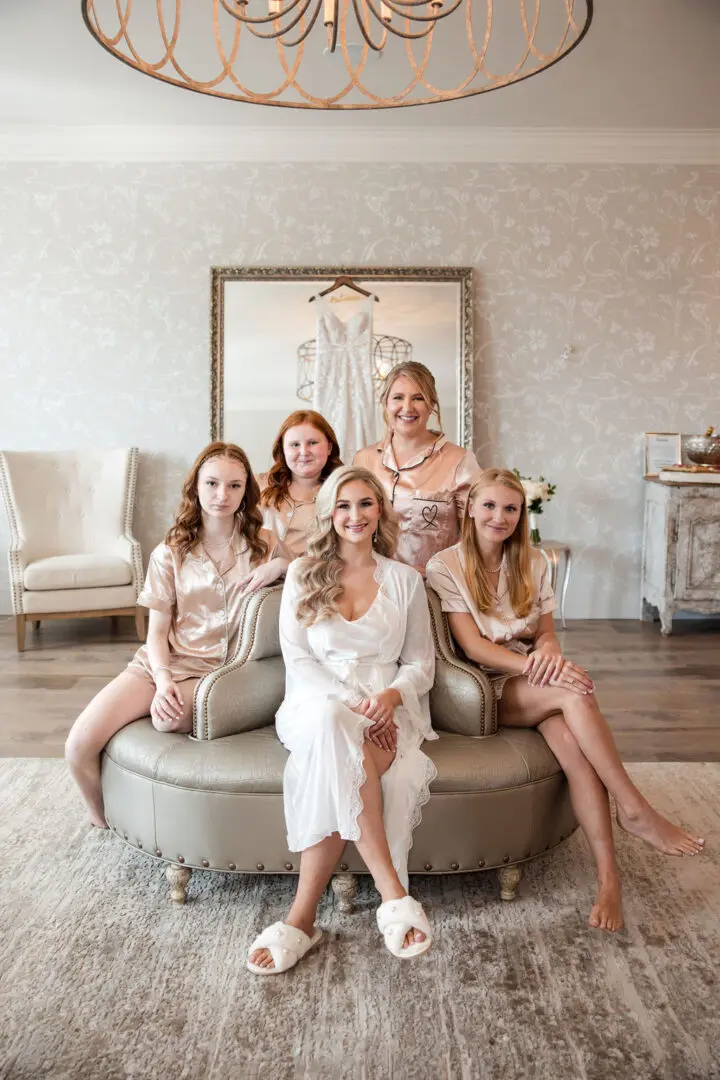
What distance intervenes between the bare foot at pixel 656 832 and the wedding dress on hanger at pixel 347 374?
3603 millimetres

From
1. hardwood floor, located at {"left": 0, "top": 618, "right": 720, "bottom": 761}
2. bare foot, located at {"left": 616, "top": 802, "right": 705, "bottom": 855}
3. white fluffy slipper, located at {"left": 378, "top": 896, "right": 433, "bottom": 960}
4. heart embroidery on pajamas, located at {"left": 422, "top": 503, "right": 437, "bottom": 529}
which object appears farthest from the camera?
hardwood floor, located at {"left": 0, "top": 618, "right": 720, "bottom": 761}

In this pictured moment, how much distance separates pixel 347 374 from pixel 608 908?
4023mm

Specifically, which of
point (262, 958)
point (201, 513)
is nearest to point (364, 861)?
point (262, 958)

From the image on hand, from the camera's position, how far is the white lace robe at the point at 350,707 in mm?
2238

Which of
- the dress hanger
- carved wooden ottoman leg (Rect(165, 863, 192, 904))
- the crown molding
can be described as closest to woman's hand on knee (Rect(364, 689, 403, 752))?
carved wooden ottoman leg (Rect(165, 863, 192, 904))

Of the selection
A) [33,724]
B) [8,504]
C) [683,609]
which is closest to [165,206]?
[8,504]

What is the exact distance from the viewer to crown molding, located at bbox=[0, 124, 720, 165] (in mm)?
5648

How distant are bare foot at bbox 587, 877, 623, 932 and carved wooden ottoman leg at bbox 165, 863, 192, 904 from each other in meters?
1.03

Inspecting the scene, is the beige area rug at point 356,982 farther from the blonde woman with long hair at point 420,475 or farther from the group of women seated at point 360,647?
the blonde woman with long hair at point 420,475

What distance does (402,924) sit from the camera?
212 centimetres

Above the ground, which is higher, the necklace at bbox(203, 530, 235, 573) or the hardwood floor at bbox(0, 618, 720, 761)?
the necklace at bbox(203, 530, 235, 573)

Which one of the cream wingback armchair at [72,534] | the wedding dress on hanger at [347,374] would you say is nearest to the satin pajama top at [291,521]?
the cream wingback armchair at [72,534]

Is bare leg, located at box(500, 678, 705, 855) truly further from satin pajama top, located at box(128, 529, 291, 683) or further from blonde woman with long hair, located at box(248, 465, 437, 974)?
satin pajama top, located at box(128, 529, 291, 683)

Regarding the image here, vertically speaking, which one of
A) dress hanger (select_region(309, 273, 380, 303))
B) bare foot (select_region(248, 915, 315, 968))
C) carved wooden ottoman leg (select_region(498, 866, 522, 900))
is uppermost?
dress hanger (select_region(309, 273, 380, 303))
